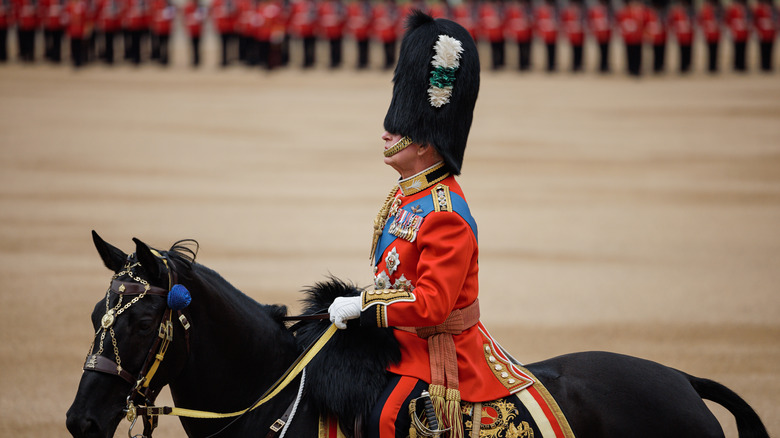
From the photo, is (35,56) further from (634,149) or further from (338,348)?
(338,348)

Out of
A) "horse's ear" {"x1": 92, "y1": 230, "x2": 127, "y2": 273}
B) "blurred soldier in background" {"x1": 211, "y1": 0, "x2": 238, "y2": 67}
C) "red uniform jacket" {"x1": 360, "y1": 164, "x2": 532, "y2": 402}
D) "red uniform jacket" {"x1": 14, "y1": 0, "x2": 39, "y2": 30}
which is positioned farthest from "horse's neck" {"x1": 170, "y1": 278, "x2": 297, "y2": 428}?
"red uniform jacket" {"x1": 14, "y1": 0, "x2": 39, "y2": 30}

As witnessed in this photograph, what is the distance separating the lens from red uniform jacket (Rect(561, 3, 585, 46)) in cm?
1897

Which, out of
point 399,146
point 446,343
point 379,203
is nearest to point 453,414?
point 446,343

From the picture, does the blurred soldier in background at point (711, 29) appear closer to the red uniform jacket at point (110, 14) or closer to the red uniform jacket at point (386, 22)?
the red uniform jacket at point (386, 22)

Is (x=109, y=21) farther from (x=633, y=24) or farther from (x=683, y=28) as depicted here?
(x=683, y=28)

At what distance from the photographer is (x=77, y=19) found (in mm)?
18469

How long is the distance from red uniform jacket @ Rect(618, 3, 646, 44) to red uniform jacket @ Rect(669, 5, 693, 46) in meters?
0.76

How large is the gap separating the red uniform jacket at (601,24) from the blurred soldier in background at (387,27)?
433 centimetres

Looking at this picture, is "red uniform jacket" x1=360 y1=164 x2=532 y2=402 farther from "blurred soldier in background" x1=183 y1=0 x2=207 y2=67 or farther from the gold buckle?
"blurred soldier in background" x1=183 y1=0 x2=207 y2=67

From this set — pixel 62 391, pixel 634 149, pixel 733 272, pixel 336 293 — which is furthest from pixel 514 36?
pixel 336 293

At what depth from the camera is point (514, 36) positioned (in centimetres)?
1936

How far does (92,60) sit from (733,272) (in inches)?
632

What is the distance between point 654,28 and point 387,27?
225 inches

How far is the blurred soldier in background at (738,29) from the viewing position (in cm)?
1856
